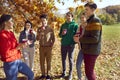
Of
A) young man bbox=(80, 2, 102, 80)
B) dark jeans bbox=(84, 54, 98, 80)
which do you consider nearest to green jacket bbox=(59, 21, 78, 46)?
young man bbox=(80, 2, 102, 80)

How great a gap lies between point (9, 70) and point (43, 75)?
2.73 metres

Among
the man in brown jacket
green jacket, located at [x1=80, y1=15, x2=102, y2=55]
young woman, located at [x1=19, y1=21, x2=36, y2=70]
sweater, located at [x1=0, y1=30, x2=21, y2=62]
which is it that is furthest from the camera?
the man in brown jacket

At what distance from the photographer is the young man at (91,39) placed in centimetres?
587

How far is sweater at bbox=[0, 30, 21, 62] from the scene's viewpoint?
552cm

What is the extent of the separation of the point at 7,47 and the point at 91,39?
157cm

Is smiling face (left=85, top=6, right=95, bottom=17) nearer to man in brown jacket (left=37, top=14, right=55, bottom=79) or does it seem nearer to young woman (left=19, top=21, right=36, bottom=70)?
man in brown jacket (left=37, top=14, right=55, bottom=79)

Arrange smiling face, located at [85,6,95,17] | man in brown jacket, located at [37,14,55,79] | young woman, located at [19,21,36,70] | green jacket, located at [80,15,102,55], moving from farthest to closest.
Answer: man in brown jacket, located at [37,14,55,79] < young woman, located at [19,21,36,70] < smiling face, located at [85,6,95,17] < green jacket, located at [80,15,102,55]

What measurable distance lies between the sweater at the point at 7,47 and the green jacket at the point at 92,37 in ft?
4.47

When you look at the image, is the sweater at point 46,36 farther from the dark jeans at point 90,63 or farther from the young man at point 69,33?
the dark jeans at point 90,63

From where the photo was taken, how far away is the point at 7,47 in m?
5.54

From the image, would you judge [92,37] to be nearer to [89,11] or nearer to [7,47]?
[89,11]

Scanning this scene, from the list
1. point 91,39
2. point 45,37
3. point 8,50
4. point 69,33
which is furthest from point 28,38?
point 91,39

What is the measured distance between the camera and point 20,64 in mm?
5824

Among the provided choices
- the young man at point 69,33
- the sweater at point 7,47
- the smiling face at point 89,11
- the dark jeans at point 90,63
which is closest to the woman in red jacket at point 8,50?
the sweater at point 7,47
